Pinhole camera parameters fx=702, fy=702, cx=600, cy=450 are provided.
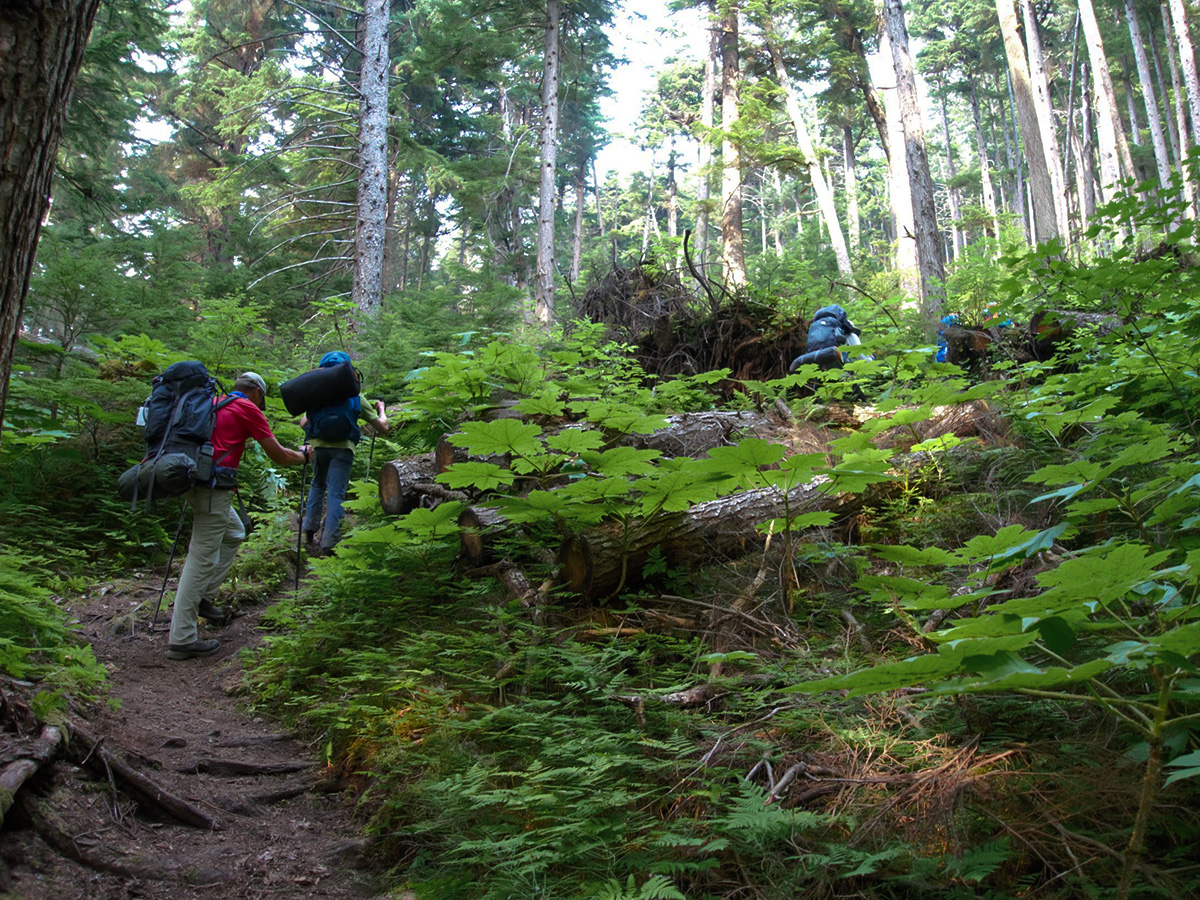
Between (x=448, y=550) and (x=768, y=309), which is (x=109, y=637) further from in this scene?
(x=768, y=309)

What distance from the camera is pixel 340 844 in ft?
9.39

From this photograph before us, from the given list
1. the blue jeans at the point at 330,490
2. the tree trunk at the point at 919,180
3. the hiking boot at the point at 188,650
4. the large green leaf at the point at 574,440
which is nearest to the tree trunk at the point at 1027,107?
the tree trunk at the point at 919,180

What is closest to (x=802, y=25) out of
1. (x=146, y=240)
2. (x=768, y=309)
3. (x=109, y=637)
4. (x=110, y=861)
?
(x=768, y=309)

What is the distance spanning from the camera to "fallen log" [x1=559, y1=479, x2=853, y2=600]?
412 cm

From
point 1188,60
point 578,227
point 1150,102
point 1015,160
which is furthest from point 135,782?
point 1015,160

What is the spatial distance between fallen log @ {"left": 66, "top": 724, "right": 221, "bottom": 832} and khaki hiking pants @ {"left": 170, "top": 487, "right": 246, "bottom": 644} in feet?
8.65

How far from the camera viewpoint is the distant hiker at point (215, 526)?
17.5 feet

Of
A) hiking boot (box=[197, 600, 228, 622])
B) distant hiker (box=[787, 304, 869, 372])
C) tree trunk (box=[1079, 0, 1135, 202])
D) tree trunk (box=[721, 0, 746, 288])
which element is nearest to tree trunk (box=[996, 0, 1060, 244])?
tree trunk (box=[1079, 0, 1135, 202])

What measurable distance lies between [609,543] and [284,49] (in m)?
26.0

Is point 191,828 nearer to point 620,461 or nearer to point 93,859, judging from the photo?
point 93,859

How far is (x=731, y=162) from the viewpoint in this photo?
17828mm

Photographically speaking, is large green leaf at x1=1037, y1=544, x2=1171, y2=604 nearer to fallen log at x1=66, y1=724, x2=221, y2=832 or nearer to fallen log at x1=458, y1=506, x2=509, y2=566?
fallen log at x1=66, y1=724, x2=221, y2=832

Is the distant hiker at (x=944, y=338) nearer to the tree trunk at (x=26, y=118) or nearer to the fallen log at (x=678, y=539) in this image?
the fallen log at (x=678, y=539)

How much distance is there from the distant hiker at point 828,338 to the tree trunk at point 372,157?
327 inches
